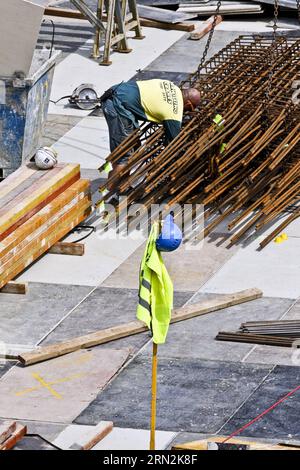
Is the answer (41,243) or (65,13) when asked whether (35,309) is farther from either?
(65,13)

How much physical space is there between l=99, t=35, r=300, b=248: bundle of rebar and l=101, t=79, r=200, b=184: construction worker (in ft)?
0.50

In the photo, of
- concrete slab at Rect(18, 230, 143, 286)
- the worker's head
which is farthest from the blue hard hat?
the worker's head

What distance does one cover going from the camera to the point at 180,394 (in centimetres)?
1311

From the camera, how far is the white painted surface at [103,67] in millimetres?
22000

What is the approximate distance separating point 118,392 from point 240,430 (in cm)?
130

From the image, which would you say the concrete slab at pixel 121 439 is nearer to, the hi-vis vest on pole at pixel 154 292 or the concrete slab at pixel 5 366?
the hi-vis vest on pole at pixel 154 292

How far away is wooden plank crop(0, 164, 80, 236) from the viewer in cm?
1539

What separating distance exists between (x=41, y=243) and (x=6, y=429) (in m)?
4.38

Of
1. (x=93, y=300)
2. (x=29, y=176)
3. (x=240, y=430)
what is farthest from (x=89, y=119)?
(x=240, y=430)

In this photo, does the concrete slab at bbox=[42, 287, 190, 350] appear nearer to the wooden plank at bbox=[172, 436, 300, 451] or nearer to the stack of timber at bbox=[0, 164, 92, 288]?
the stack of timber at bbox=[0, 164, 92, 288]

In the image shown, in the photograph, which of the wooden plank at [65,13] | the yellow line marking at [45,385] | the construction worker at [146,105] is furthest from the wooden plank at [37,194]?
the wooden plank at [65,13]

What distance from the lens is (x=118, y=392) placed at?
13.2 metres

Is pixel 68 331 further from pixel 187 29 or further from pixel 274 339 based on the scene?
pixel 187 29

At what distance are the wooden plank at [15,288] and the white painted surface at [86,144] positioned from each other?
393 centimetres
